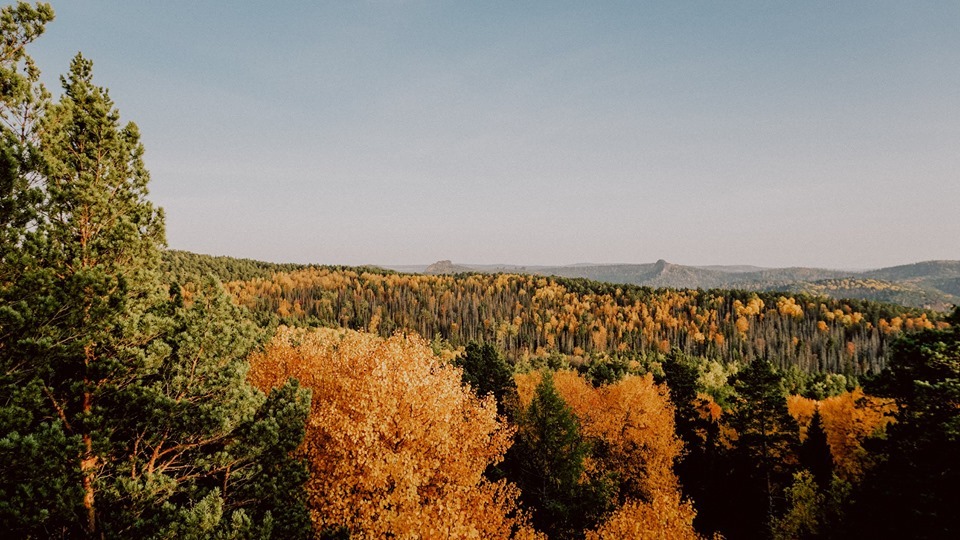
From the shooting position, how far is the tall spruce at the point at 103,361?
35.1 feet

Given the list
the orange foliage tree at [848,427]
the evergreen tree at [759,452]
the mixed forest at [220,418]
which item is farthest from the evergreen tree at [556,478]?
the orange foliage tree at [848,427]

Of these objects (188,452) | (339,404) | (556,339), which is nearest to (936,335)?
(339,404)

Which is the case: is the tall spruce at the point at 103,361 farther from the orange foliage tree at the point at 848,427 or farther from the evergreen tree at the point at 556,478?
the orange foliage tree at the point at 848,427

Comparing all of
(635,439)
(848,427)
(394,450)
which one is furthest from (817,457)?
(394,450)

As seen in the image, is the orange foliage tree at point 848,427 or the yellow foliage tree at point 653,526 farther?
the orange foliage tree at point 848,427

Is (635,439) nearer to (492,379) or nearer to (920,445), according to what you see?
(492,379)

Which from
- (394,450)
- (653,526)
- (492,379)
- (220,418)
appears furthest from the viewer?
(492,379)

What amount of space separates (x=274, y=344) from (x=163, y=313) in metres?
16.1

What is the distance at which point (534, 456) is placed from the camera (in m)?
34.0

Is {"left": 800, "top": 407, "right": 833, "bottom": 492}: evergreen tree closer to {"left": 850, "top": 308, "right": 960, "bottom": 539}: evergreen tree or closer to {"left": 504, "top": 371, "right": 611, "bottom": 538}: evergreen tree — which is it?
{"left": 850, "top": 308, "right": 960, "bottom": 539}: evergreen tree

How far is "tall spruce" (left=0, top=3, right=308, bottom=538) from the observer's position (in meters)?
10.7

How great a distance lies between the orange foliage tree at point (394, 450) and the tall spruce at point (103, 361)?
9.33 feet

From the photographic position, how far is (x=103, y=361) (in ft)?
41.2

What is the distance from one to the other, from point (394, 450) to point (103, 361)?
11.7 m
